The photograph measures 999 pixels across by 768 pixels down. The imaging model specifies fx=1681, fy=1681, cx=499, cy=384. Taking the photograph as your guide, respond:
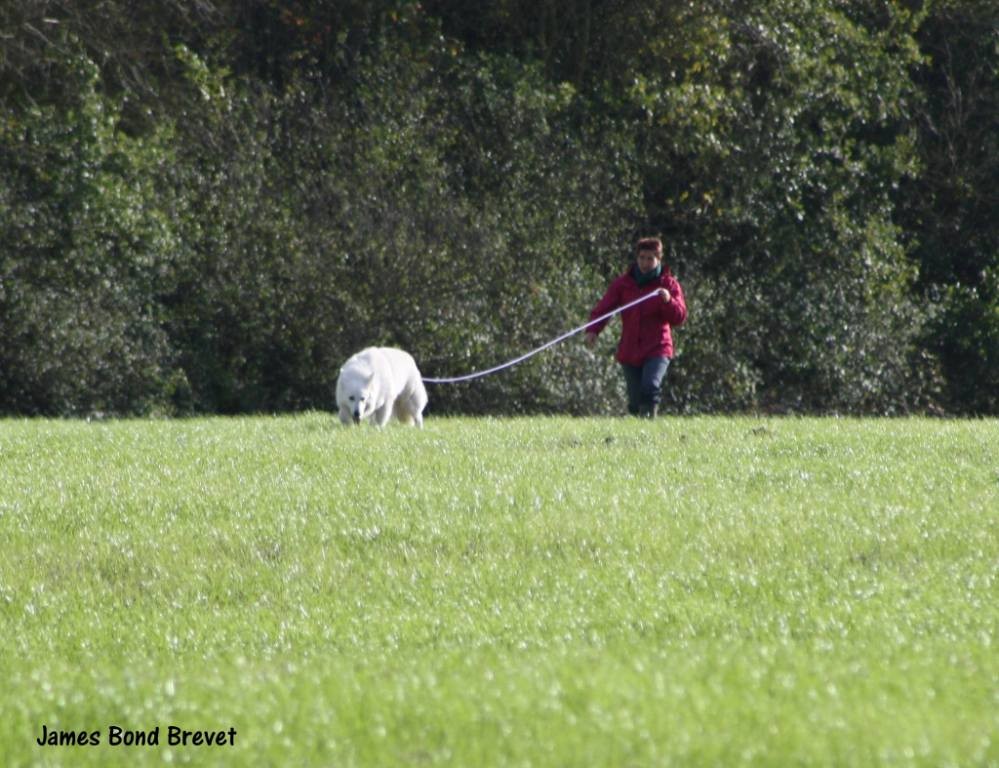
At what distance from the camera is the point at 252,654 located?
7465mm

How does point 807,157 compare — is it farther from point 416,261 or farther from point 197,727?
point 197,727

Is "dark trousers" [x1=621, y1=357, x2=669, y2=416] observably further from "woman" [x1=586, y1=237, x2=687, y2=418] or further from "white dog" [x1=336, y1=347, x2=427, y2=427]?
"white dog" [x1=336, y1=347, x2=427, y2=427]

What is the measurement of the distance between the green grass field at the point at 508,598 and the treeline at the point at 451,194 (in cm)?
820

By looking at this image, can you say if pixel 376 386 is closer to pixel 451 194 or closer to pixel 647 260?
pixel 647 260

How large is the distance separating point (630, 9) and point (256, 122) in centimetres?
567

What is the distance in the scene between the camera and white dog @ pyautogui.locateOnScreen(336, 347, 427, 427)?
14.9 meters

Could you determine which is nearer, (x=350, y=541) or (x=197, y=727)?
(x=197, y=727)

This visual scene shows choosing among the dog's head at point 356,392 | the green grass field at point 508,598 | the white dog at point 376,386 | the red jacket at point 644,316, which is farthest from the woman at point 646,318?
the green grass field at point 508,598

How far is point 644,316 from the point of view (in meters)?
16.1

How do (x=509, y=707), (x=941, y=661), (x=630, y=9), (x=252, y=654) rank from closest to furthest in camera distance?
(x=509, y=707)
(x=941, y=661)
(x=252, y=654)
(x=630, y=9)

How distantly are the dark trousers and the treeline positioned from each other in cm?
625

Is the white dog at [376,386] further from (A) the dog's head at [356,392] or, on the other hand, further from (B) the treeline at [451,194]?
(B) the treeline at [451,194]

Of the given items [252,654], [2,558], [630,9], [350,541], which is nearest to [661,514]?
[350,541]

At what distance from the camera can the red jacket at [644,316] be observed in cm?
1603
